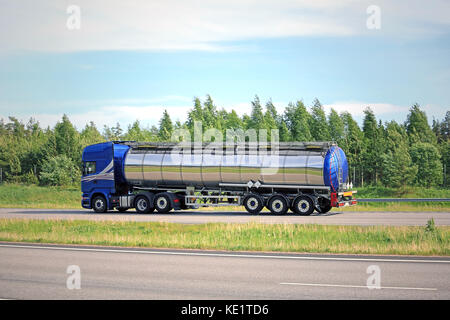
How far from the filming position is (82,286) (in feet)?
31.9

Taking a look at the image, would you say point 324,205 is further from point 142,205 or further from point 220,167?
point 142,205

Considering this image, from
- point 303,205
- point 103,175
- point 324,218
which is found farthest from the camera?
point 103,175

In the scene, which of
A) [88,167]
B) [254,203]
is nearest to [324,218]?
[254,203]

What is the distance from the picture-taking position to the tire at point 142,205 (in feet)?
103

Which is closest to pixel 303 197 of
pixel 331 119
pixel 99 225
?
pixel 99 225

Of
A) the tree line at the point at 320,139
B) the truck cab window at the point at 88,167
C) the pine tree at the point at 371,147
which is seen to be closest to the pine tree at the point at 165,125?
the tree line at the point at 320,139

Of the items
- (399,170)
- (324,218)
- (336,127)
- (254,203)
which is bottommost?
(324,218)

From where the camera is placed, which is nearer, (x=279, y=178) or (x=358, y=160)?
(x=279, y=178)

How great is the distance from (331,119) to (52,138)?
45044mm

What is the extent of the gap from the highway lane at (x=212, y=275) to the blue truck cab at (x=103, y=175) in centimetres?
1738

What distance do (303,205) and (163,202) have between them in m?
8.25

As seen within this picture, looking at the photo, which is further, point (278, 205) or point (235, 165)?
point (235, 165)

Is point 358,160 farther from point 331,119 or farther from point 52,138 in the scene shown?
point 52,138

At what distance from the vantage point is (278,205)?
1139 inches
